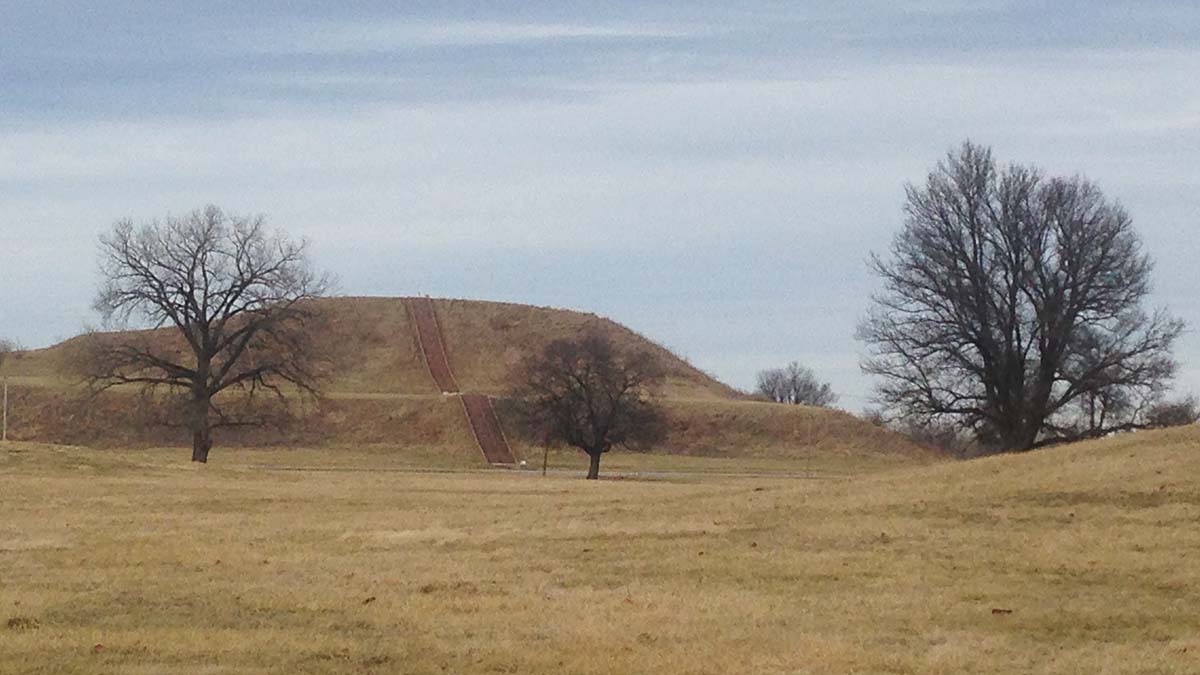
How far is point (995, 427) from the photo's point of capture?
40.2 meters

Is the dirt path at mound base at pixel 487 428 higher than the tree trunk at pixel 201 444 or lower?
higher

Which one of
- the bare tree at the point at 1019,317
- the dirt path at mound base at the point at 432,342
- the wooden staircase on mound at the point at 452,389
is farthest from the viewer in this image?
the dirt path at mound base at the point at 432,342

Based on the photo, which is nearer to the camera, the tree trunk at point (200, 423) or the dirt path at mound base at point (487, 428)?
the tree trunk at point (200, 423)

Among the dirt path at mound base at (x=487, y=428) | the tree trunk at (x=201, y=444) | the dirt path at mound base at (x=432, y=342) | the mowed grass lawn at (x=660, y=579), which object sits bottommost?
the mowed grass lawn at (x=660, y=579)

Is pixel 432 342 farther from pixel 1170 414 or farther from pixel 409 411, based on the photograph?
pixel 1170 414

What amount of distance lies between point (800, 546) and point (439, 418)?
72976 mm

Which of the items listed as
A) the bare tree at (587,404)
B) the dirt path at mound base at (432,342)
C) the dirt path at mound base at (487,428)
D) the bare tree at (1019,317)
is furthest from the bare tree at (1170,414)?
the dirt path at mound base at (432,342)

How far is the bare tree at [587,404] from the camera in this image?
2645 inches

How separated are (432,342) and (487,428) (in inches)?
1238

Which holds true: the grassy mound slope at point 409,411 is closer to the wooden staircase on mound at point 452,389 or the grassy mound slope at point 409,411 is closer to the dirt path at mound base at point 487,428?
the wooden staircase on mound at point 452,389

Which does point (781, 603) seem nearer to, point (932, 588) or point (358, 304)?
point (932, 588)

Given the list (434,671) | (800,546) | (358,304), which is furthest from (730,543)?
(358,304)

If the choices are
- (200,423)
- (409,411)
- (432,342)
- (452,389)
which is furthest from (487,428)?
(200,423)

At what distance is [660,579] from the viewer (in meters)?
17.4
